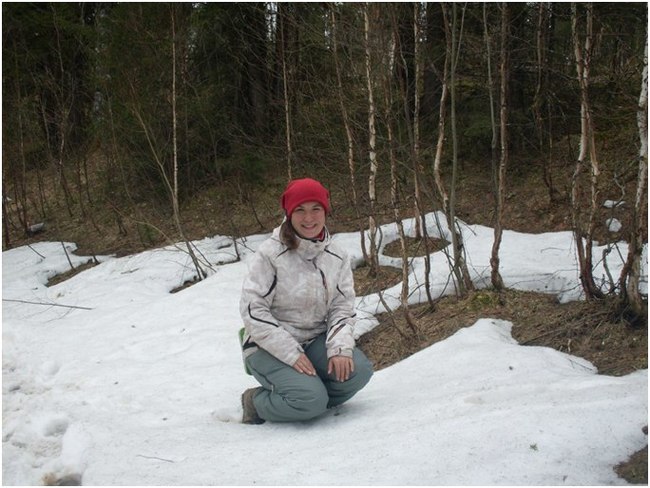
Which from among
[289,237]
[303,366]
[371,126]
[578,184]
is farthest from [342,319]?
[371,126]

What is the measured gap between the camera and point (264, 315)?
135 inches

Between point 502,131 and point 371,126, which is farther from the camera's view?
point 371,126

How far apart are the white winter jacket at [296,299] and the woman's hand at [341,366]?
0.03m

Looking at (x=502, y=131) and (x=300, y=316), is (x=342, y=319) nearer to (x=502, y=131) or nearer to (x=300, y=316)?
(x=300, y=316)

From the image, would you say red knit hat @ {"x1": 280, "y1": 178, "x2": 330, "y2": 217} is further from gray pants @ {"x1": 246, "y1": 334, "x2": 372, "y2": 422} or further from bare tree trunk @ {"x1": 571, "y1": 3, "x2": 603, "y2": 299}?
bare tree trunk @ {"x1": 571, "y1": 3, "x2": 603, "y2": 299}

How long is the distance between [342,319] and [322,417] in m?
0.61

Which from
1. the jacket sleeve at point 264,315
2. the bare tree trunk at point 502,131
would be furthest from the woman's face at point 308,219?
the bare tree trunk at point 502,131

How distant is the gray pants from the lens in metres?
3.37

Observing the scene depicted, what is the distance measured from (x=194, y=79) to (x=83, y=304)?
7.27 metres

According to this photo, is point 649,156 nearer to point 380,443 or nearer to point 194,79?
point 380,443

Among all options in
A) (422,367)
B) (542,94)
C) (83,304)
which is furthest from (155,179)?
(422,367)

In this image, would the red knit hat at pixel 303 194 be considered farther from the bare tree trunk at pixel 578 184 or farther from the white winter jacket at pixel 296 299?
the bare tree trunk at pixel 578 184

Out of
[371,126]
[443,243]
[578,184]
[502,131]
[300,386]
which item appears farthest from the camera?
[443,243]

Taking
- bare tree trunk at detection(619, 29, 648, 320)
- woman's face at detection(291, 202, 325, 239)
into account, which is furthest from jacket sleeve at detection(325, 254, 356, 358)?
bare tree trunk at detection(619, 29, 648, 320)
